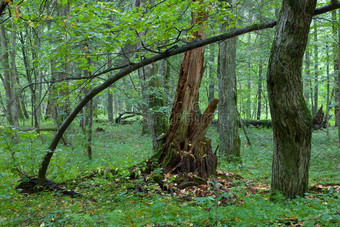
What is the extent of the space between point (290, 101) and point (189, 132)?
10.5 ft

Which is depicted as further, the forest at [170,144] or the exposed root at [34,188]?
the exposed root at [34,188]

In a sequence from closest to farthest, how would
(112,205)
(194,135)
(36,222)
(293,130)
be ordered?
(36,222)
(293,130)
(112,205)
(194,135)

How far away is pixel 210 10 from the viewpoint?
16.2 ft

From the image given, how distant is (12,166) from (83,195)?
1.52 meters

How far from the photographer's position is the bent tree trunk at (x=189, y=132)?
6.16 metres

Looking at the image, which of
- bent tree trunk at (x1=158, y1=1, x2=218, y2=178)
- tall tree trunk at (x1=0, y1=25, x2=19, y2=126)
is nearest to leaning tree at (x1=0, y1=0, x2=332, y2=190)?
bent tree trunk at (x1=158, y1=1, x2=218, y2=178)

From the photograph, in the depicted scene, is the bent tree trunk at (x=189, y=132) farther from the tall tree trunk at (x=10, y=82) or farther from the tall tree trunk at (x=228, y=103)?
the tall tree trunk at (x=10, y=82)

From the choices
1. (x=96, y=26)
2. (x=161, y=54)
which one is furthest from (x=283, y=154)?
(x=96, y=26)

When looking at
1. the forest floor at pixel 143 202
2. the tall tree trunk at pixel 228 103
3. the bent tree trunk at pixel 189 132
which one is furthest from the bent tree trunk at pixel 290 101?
the tall tree trunk at pixel 228 103

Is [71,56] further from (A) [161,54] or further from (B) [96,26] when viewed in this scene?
(A) [161,54]

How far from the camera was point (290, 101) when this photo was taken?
12.3 ft

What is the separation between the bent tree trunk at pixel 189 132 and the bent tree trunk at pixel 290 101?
232 centimetres

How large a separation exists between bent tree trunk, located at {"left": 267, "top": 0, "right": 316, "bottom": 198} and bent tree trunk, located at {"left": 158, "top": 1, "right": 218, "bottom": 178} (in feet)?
7.60

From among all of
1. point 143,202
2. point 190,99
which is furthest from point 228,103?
point 143,202
